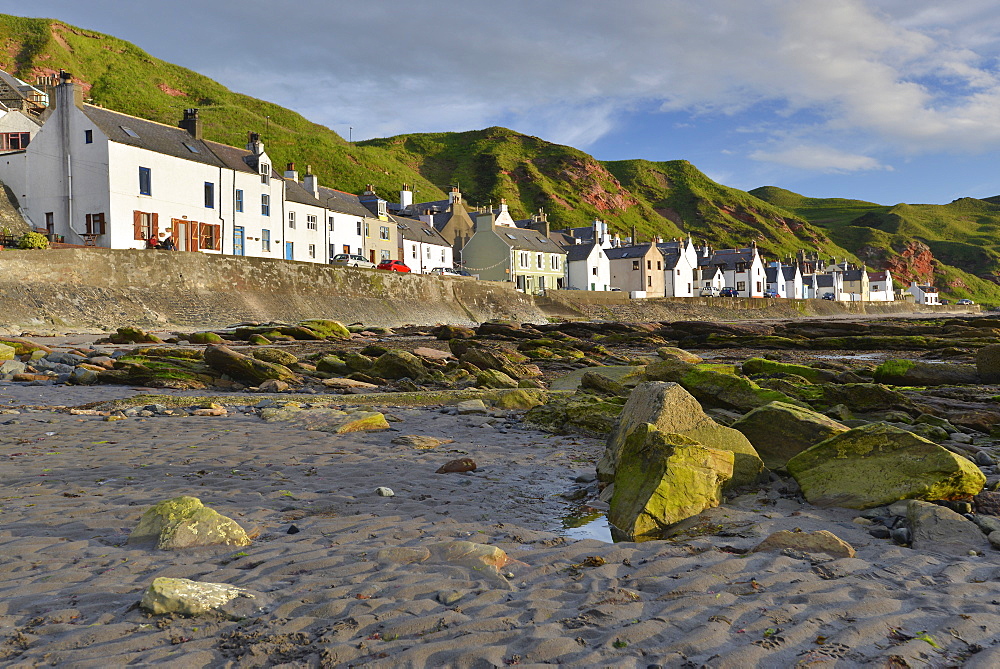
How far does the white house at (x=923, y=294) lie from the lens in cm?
15750

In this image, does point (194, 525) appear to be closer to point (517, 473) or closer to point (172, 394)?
point (517, 473)

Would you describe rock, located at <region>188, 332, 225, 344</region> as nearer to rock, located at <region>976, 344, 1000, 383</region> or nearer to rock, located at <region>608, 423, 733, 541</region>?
rock, located at <region>608, 423, 733, 541</region>

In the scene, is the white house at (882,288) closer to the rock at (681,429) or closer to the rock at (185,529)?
the rock at (681,429)

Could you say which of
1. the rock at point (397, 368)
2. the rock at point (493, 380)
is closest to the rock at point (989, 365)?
the rock at point (493, 380)

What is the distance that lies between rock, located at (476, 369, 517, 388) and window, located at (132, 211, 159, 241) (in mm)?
35432

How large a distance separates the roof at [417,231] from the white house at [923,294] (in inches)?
5196

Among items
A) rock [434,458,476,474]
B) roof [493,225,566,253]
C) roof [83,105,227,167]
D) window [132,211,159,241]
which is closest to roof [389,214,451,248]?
roof [493,225,566,253]

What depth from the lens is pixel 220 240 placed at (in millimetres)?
47344

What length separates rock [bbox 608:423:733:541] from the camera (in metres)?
5.27

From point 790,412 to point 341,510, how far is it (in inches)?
204

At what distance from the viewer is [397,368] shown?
16.0 metres

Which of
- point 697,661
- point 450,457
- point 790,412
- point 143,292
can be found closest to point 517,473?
point 450,457

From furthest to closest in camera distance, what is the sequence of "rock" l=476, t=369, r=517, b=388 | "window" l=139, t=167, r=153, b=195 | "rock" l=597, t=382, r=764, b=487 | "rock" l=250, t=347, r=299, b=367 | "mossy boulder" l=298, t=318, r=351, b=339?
"window" l=139, t=167, r=153, b=195, "mossy boulder" l=298, t=318, r=351, b=339, "rock" l=250, t=347, r=299, b=367, "rock" l=476, t=369, r=517, b=388, "rock" l=597, t=382, r=764, b=487

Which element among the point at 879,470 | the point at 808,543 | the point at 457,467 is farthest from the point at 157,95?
the point at 808,543
